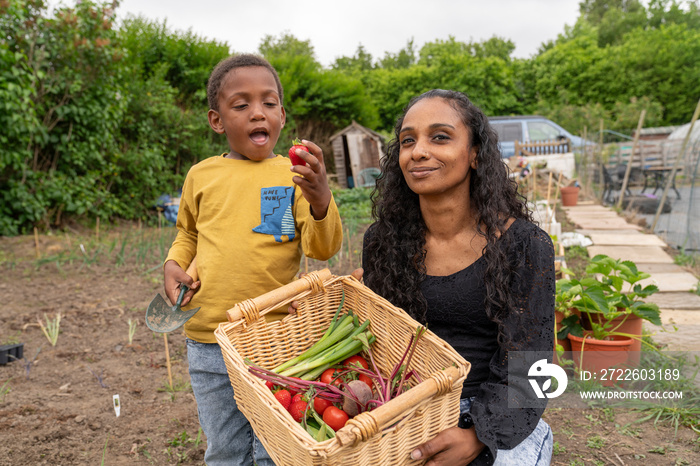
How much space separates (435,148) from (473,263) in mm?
372

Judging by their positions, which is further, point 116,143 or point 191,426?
point 116,143

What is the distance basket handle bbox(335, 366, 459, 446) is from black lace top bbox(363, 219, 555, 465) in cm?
30

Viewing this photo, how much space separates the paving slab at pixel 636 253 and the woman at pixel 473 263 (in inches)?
176

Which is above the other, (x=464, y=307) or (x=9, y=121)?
(x=9, y=121)

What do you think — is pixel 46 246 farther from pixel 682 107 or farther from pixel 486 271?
pixel 682 107

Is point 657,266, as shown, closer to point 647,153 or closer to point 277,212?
point 277,212

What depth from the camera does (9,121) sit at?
5.17 m

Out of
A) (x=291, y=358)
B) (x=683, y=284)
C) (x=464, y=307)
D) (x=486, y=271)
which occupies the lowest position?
(x=683, y=284)

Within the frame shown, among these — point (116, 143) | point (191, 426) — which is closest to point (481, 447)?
point (191, 426)

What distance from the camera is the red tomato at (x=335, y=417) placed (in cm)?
113

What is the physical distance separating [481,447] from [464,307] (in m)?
0.40

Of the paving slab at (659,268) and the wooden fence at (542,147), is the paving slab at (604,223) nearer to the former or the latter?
the paving slab at (659,268)

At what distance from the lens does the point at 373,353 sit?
1.52 metres

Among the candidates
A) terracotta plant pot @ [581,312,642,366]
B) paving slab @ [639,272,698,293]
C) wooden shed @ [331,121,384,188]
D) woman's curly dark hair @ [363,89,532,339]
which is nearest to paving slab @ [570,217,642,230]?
paving slab @ [639,272,698,293]
